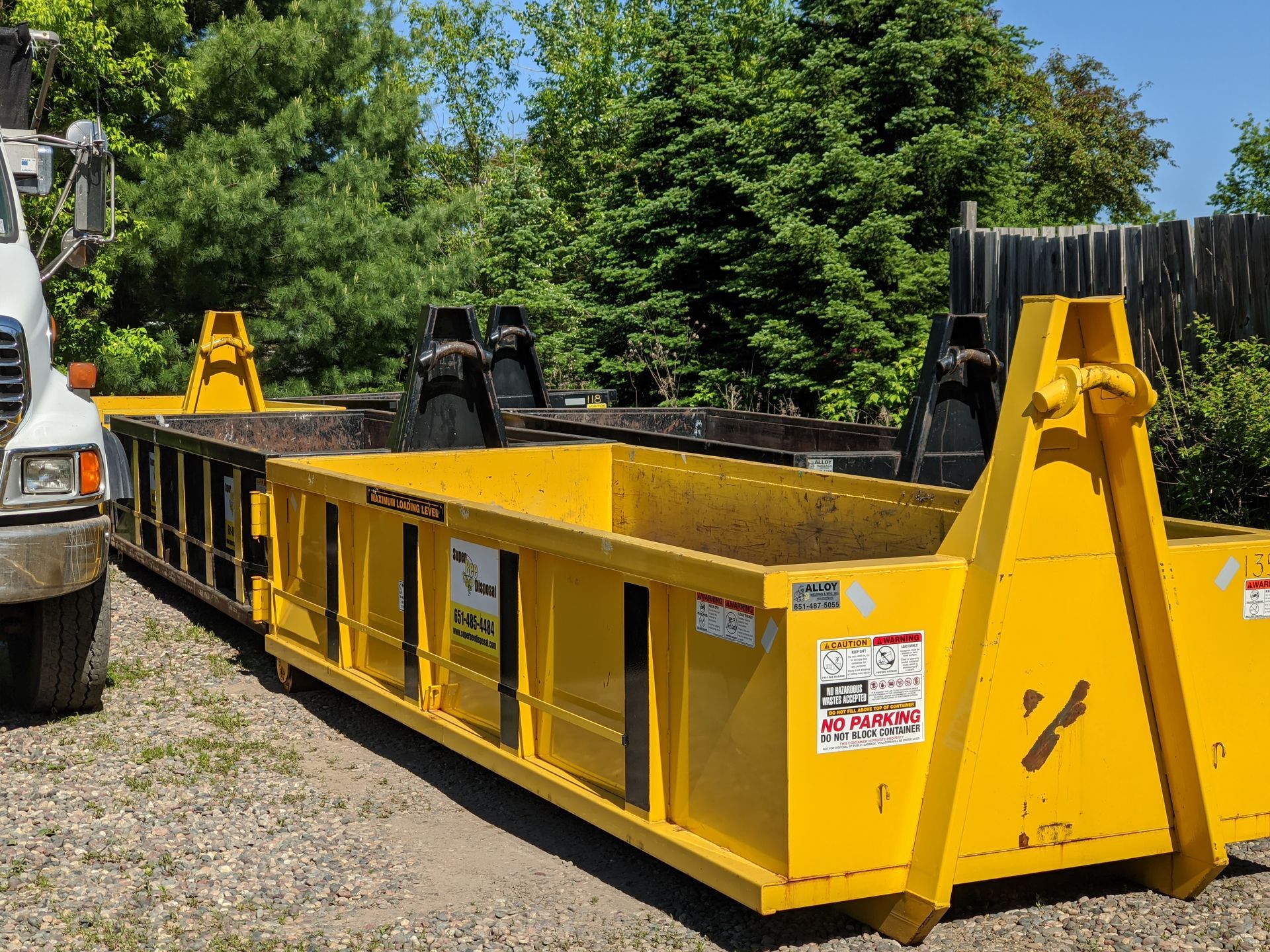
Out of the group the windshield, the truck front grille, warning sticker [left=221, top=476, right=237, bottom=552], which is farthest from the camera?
warning sticker [left=221, top=476, right=237, bottom=552]

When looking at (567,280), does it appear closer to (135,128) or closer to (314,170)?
(314,170)

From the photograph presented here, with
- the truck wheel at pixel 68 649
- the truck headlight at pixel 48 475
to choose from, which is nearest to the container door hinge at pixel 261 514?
the truck wheel at pixel 68 649

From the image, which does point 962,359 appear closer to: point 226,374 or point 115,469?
point 115,469

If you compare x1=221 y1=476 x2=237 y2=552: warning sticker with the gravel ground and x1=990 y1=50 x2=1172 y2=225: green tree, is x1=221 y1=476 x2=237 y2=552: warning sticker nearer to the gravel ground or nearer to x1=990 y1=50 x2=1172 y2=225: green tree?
the gravel ground

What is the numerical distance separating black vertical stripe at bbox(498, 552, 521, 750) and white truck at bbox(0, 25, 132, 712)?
6.86 feet

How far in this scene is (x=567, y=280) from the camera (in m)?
32.2

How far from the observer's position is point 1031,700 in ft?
14.2

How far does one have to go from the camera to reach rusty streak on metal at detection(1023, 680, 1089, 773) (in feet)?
14.2

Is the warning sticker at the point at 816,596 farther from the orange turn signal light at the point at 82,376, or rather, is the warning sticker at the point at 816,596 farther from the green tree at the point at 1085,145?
the green tree at the point at 1085,145

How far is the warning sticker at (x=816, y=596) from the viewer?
4004 millimetres

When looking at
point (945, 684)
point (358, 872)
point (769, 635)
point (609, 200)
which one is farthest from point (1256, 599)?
point (609, 200)

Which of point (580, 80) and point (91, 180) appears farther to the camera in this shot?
point (580, 80)

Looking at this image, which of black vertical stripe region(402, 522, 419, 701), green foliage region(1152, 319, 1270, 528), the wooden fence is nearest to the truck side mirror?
black vertical stripe region(402, 522, 419, 701)

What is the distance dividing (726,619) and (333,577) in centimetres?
308
